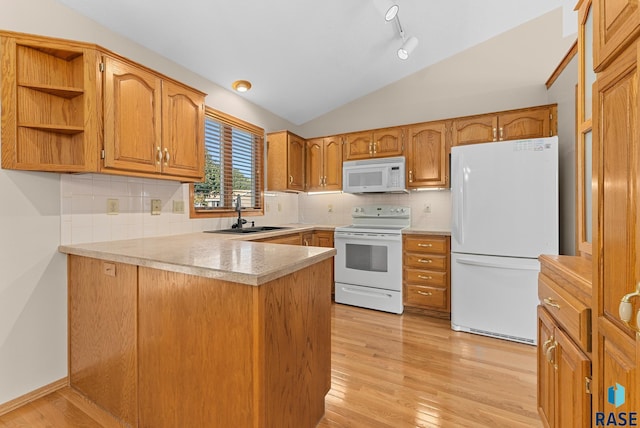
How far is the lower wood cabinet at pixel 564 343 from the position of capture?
2.94 feet

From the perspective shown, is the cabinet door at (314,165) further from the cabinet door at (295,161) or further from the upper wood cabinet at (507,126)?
the upper wood cabinet at (507,126)

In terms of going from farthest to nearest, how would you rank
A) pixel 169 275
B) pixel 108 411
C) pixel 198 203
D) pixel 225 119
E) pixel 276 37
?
pixel 225 119 < pixel 198 203 < pixel 276 37 < pixel 108 411 < pixel 169 275

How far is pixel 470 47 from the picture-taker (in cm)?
332

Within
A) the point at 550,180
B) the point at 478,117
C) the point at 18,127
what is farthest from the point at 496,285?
the point at 18,127

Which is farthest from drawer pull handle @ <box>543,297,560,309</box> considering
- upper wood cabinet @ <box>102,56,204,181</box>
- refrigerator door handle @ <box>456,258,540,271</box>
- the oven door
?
upper wood cabinet @ <box>102,56,204,181</box>

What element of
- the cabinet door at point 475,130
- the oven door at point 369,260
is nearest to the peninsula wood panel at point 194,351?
the oven door at point 369,260

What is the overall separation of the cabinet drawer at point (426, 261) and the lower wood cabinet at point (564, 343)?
1553 mm

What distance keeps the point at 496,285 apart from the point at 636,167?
7.44 ft

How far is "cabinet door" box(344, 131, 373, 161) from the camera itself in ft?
11.8

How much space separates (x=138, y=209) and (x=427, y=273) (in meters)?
2.76

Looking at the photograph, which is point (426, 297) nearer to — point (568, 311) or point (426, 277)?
point (426, 277)

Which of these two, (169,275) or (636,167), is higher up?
(636,167)

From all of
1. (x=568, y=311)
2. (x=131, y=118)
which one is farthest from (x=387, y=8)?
(x=568, y=311)

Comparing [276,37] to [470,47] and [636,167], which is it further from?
[636,167]
